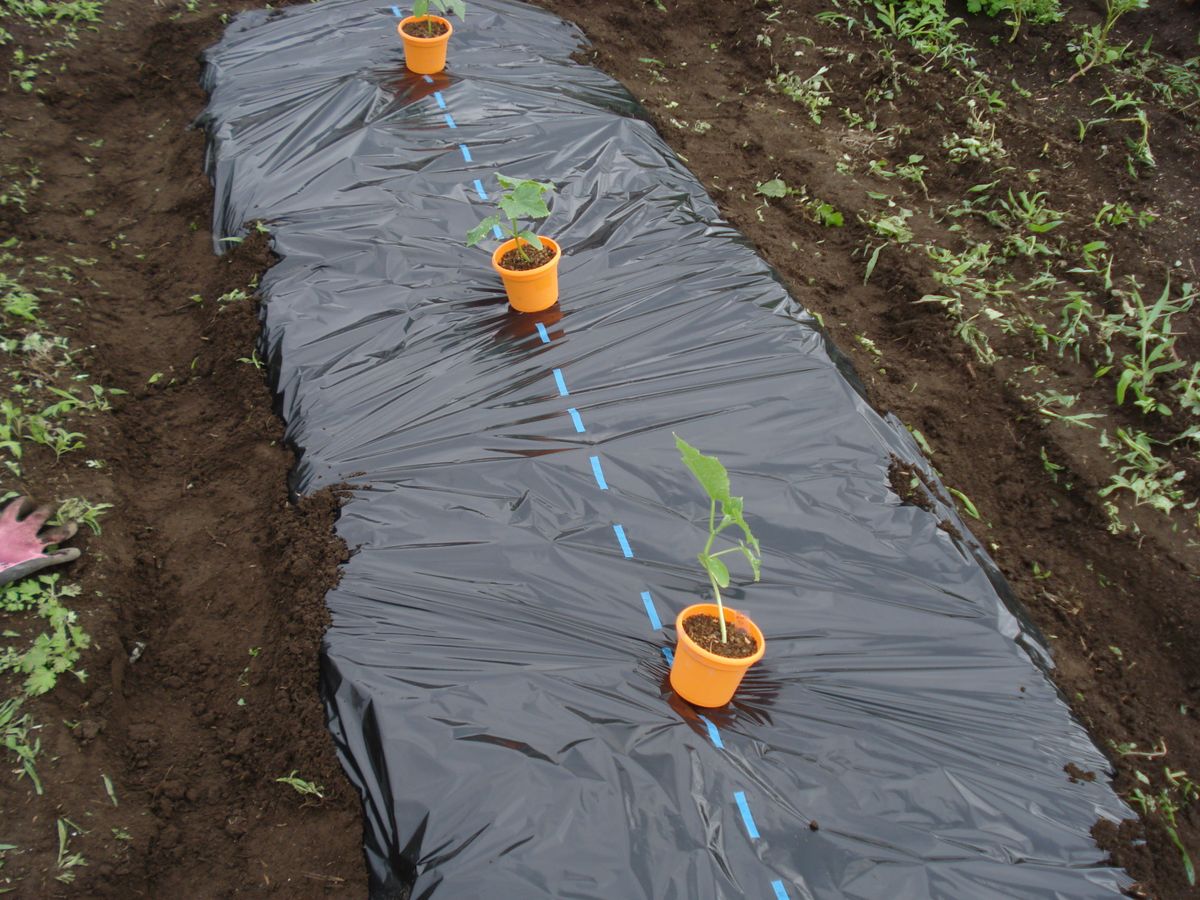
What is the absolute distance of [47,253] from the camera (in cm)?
338

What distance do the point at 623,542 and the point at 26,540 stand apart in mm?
1763

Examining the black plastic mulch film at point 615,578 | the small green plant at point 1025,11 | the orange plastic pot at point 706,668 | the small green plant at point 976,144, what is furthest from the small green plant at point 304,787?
the small green plant at point 1025,11

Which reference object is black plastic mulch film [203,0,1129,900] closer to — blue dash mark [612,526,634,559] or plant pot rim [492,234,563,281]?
blue dash mark [612,526,634,559]

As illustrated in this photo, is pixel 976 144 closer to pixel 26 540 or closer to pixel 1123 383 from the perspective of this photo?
pixel 1123 383

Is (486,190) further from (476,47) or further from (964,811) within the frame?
(964,811)

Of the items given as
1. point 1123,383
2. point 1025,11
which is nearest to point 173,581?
point 1123,383

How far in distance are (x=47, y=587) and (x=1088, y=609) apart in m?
3.22

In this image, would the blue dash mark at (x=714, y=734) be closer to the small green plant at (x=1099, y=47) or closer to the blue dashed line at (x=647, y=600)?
the blue dashed line at (x=647, y=600)

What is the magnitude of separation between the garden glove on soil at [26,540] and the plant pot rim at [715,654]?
183 cm

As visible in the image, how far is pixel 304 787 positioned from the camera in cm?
187

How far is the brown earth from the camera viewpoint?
1839 millimetres

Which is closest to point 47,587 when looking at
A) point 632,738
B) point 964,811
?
point 632,738

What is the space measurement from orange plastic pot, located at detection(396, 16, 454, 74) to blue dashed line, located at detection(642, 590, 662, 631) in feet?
9.77

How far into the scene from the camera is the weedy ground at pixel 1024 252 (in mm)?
2434
